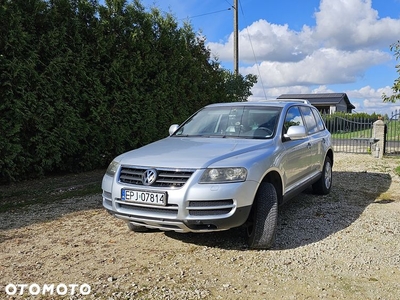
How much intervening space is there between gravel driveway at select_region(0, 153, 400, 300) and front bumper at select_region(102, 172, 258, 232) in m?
0.42

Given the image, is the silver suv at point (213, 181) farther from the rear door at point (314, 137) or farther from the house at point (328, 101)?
the house at point (328, 101)

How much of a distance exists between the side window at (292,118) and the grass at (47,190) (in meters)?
3.83

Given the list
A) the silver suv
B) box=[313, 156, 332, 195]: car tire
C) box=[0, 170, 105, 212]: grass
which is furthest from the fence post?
box=[0, 170, 105, 212]: grass

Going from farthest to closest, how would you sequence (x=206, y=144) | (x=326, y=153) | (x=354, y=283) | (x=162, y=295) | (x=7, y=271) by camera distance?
(x=326, y=153)
(x=206, y=144)
(x=7, y=271)
(x=354, y=283)
(x=162, y=295)

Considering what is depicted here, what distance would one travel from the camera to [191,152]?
12.4 ft

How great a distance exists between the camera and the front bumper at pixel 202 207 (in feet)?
10.8

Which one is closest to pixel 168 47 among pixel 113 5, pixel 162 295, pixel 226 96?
pixel 113 5

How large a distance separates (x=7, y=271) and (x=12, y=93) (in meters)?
4.18

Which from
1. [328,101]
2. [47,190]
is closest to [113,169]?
[47,190]

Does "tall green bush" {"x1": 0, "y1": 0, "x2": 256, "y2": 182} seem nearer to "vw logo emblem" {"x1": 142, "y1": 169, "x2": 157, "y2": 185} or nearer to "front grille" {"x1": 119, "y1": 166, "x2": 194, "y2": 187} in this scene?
"front grille" {"x1": 119, "y1": 166, "x2": 194, "y2": 187}

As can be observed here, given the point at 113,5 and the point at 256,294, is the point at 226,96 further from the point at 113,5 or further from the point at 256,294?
the point at 256,294

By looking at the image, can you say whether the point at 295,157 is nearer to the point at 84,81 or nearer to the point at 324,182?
the point at 324,182

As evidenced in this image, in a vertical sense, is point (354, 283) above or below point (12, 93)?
below

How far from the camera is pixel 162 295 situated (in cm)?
286
